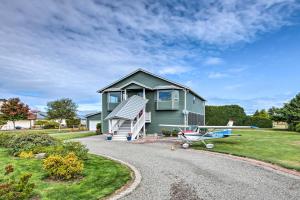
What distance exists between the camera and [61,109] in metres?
52.4

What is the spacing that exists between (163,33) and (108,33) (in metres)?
5.27

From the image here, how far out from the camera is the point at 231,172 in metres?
9.41

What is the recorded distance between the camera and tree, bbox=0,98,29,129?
150 feet

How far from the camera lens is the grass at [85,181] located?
6.60 meters

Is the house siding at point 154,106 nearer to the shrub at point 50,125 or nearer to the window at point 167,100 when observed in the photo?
the window at point 167,100

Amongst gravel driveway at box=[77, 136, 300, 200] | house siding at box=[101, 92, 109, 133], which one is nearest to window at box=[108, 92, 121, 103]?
house siding at box=[101, 92, 109, 133]

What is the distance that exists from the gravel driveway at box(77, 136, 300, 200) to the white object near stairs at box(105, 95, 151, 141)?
36.8ft

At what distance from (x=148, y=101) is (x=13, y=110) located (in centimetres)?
3282

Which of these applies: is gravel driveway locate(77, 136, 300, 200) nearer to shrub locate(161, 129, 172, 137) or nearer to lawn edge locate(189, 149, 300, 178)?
lawn edge locate(189, 149, 300, 178)

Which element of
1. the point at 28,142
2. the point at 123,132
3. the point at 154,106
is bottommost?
the point at 123,132

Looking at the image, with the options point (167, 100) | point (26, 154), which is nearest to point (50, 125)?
point (167, 100)

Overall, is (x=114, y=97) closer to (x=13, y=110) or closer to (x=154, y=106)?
(x=154, y=106)

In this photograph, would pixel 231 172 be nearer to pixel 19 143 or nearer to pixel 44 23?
pixel 19 143

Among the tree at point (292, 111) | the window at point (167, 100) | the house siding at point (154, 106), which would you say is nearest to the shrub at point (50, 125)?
the house siding at point (154, 106)
